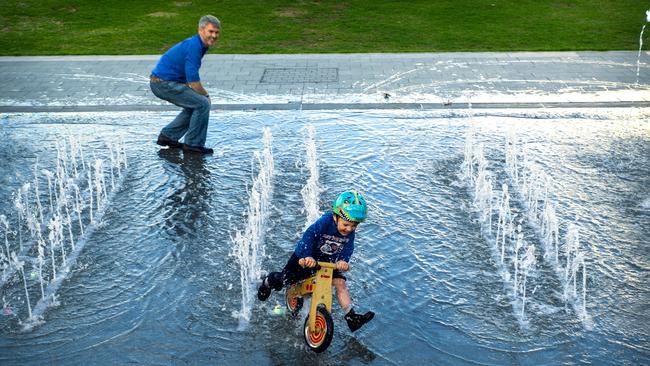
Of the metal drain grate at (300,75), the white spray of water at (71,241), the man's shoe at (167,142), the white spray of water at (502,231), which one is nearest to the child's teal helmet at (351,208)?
the white spray of water at (502,231)

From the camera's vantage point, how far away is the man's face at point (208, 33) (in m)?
9.16

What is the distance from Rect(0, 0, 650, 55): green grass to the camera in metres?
16.0

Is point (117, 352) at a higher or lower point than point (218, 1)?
lower

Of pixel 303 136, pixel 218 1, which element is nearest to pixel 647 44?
pixel 303 136

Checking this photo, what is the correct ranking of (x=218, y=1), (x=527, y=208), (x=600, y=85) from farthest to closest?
(x=218, y=1), (x=600, y=85), (x=527, y=208)

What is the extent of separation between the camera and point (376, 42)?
16328mm

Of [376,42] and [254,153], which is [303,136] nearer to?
[254,153]

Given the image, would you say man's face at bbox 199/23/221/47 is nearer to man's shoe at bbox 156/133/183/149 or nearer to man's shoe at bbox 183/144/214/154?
man's shoe at bbox 183/144/214/154

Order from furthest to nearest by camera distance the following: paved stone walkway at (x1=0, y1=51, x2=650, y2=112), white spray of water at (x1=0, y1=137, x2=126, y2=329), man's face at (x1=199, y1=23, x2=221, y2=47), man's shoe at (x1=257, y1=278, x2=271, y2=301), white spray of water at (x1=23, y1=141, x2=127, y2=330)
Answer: paved stone walkway at (x1=0, y1=51, x2=650, y2=112)
man's face at (x1=199, y1=23, x2=221, y2=47)
white spray of water at (x1=0, y1=137, x2=126, y2=329)
white spray of water at (x1=23, y1=141, x2=127, y2=330)
man's shoe at (x1=257, y1=278, x2=271, y2=301)

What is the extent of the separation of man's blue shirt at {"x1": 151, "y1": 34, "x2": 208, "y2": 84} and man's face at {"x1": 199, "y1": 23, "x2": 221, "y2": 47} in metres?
0.08

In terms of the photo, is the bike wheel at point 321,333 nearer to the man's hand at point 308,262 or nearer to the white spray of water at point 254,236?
the man's hand at point 308,262

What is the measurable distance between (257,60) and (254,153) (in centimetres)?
538

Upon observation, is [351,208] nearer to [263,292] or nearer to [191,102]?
[263,292]

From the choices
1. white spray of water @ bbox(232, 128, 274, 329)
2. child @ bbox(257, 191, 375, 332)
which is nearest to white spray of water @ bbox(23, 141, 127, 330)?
white spray of water @ bbox(232, 128, 274, 329)
